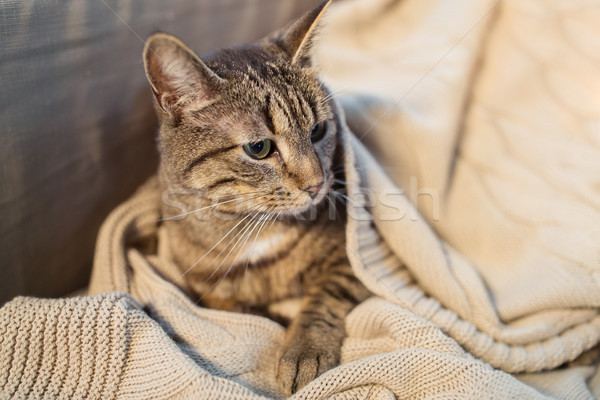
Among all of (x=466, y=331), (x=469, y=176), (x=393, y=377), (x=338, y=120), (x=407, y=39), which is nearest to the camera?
(x=393, y=377)

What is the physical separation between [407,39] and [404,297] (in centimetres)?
95

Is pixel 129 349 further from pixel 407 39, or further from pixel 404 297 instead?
pixel 407 39

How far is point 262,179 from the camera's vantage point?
3.08 ft

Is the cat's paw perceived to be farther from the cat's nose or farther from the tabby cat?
the cat's nose

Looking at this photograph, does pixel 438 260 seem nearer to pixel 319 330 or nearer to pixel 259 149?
pixel 319 330

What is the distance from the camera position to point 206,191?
986 mm

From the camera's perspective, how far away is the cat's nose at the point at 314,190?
3.11ft

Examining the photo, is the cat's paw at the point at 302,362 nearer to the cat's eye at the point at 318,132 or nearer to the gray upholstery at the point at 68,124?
the cat's eye at the point at 318,132

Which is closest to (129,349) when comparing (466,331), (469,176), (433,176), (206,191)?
(206,191)

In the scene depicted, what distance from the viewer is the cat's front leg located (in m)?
0.93

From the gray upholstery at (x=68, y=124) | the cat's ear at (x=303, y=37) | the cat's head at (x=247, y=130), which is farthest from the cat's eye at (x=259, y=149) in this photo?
the gray upholstery at (x=68, y=124)

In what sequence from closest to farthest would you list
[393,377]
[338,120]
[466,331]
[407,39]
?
[393,377] → [466,331] → [338,120] → [407,39]

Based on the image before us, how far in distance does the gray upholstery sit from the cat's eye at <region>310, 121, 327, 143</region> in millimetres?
432

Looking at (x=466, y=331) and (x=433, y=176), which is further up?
(x=433, y=176)
